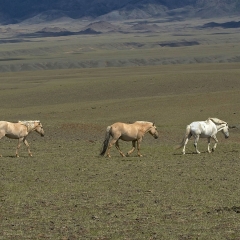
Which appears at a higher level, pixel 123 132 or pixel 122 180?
pixel 123 132

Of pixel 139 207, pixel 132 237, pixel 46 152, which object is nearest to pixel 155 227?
pixel 132 237

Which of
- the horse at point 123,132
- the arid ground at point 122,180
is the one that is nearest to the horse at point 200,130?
the arid ground at point 122,180

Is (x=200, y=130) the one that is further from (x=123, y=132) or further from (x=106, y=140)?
(x=106, y=140)

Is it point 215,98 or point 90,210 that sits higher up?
point 90,210

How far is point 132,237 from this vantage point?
1070 cm

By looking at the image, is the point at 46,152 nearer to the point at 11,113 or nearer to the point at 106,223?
the point at 106,223

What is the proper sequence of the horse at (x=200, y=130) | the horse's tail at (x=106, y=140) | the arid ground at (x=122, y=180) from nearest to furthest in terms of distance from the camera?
the arid ground at (x=122, y=180) → the horse's tail at (x=106, y=140) → the horse at (x=200, y=130)

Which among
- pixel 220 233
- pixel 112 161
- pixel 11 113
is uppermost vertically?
pixel 220 233

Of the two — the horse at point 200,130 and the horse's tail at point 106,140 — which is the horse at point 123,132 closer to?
the horse's tail at point 106,140

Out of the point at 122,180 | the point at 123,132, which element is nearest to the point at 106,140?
the point at 123,132

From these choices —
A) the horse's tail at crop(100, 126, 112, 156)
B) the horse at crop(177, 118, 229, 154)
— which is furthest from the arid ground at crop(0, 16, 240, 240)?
the horse at crop(177, 118, 229, 154)

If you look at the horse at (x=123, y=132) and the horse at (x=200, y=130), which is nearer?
the horse at (x=123, y=132)

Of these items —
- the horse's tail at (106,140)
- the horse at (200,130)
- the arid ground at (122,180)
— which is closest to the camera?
the arid ground at (122,180)

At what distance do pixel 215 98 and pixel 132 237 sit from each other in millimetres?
29038
